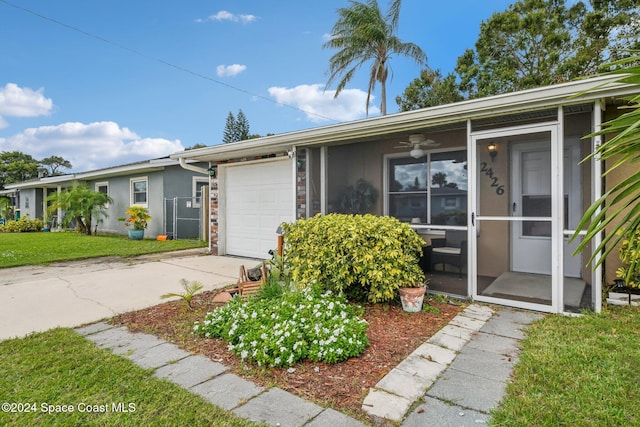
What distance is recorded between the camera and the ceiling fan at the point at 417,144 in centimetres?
523

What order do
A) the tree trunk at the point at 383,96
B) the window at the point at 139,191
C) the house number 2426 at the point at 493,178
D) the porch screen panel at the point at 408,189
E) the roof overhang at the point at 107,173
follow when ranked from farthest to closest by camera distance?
the tree trunk at the point at 383,96, the window at the point at 139,191, the roof overhang at the point at 107,173, the porch screen panel at the point at 408,189, the house number 2426 at the point at 493,178

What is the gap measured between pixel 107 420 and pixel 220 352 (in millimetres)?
1051

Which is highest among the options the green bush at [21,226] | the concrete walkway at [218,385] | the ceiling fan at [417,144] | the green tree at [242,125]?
the green tree at [242,125]

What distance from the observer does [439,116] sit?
4520 mm

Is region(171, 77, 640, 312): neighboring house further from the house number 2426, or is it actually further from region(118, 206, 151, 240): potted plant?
region(118, 206, 151, 240): potted plant

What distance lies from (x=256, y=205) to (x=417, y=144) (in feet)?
13.0

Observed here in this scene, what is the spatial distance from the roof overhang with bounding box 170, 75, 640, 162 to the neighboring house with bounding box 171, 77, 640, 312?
0.01m

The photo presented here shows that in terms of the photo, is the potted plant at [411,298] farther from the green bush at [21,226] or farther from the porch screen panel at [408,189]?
the green bush at [21,226]

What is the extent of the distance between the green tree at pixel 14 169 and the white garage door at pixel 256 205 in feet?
119

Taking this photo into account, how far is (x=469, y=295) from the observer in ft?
14.9

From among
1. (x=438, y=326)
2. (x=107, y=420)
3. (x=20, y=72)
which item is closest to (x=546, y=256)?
(x=438, y=326)

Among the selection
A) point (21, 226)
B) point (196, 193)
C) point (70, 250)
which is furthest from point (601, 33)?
point (21, 226)

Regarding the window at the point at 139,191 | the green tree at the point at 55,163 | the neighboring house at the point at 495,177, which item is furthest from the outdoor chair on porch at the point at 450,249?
the green tree at the point at 55,163

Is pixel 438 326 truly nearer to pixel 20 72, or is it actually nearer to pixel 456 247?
pixel 456 247
